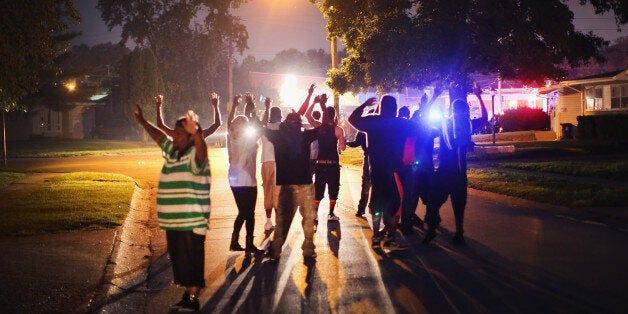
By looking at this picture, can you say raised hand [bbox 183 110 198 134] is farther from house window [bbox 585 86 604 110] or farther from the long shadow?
house window [bbox 585 86 604 110]

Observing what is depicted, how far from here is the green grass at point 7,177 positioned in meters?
17.3

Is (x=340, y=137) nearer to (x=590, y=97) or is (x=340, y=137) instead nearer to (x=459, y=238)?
(x=459, y=238)

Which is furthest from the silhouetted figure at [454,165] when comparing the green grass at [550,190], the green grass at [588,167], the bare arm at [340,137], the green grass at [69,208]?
the green grass at [588,167]

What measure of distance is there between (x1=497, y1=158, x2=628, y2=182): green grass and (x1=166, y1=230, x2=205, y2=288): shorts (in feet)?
45.0

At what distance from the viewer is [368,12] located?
23.0 m

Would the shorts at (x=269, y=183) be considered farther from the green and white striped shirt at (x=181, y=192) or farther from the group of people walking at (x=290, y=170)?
the green and white striped shirt at (x=181, y=192)

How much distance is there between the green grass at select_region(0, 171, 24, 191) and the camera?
→ 17.3 meters

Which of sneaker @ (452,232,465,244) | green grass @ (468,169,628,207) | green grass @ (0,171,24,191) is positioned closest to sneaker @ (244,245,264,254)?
sneaker @ (452,232,465,244)

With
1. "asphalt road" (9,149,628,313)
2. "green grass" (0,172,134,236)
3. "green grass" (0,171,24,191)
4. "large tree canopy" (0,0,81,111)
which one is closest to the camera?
"asphalt road" (9,149,628,313)

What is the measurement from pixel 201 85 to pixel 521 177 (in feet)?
153

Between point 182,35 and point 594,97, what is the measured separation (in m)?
38.9

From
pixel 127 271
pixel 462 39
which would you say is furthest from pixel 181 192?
pixel 462 39

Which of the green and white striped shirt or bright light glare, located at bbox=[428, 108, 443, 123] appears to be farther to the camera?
bright light glare, located at bbox=[428, 108, 443, 123]

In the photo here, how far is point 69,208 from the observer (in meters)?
12.0
